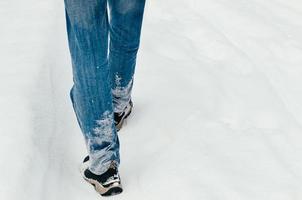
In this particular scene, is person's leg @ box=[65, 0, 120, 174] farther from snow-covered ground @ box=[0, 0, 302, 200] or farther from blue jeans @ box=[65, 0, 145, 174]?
snow-covered ground @ box=[0, 0, 302, 200]

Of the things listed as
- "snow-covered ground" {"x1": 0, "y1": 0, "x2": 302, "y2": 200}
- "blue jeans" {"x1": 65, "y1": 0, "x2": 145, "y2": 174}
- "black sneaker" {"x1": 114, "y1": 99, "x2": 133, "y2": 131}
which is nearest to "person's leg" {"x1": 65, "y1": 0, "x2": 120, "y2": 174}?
"blue jeans" {"x1": 65, "y1": 0, "x2": 145, "y2": 174}

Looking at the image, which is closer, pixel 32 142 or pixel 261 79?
pixel 32 142

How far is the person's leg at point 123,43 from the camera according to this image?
83.3 inches

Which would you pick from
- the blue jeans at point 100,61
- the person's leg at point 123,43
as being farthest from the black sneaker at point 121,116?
the blue jeans at point 100,61

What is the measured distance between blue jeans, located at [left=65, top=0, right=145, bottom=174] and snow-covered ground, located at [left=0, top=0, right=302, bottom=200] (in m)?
0.25

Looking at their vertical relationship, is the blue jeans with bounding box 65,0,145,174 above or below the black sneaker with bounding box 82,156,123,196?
above

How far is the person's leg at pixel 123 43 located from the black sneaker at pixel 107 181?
0.39 m

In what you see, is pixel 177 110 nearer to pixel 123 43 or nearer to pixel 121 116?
pixel 121 116

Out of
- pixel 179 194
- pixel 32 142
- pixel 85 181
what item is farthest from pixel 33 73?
pixel 179 194

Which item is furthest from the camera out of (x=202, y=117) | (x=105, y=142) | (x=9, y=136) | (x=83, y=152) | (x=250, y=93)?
(x=250, y=93)

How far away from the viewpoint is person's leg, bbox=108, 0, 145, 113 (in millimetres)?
2115

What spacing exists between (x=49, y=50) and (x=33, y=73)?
328 millimetres

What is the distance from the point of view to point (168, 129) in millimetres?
2529

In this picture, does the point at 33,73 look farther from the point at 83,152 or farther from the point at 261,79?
the point at 261,79
